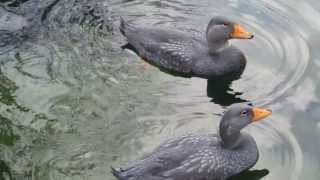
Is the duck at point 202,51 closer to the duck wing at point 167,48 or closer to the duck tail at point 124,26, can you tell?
the duck wing at point 167,48

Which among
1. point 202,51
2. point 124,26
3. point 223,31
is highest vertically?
point 223,31

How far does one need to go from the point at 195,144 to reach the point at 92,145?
3.98 feet

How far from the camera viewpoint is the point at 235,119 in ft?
26.4

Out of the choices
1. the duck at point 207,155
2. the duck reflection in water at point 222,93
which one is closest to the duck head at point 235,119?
the duck at point 207,155

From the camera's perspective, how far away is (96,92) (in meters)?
9.41

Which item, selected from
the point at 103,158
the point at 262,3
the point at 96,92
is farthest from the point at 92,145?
the point at 262,3

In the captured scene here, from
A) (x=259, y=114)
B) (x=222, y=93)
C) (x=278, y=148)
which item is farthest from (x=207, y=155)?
(x=222, y=93)

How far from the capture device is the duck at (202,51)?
9688 mm

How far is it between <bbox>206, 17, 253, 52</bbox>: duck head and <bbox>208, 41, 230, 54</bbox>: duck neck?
3cm

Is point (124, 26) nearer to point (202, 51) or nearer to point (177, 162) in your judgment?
point (202, 51)

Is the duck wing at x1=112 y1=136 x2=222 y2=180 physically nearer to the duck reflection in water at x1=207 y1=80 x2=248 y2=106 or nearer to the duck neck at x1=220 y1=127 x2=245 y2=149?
the duck neck at x1=220 y1=127 x2=245 y2=149

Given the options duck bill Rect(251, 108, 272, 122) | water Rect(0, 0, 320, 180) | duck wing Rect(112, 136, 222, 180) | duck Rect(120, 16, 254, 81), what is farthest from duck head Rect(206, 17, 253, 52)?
duck wing Rect(112, 136, 222, 180)

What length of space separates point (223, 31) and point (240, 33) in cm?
21

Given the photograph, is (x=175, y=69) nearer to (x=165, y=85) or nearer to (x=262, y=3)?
(x=165, y=85)
